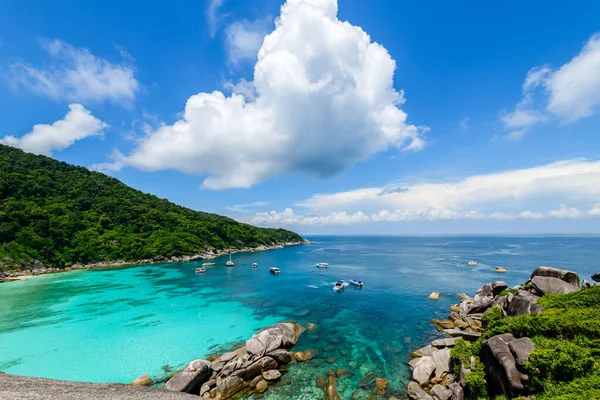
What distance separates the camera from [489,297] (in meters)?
32.9

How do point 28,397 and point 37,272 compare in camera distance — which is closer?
point 28,397

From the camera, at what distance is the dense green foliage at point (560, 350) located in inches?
462

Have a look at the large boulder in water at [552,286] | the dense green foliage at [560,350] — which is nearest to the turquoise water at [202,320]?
the dense green foliage at [560,350]

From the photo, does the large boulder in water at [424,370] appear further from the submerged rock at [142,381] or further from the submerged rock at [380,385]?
the submerged rock at [142,381]

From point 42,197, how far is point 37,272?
127 ft

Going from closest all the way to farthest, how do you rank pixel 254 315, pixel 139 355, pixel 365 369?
pixel 365 369 < pixel 139 355 < pixel 254 315

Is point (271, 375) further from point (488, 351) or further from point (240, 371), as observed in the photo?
point (488, 351)

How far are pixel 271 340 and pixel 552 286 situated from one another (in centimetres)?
3031

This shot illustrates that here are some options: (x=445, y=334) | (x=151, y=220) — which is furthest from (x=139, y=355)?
(x=151, y=220)

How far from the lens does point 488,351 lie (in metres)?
15.9

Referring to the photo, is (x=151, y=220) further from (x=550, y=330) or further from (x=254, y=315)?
(x=550, y=330)

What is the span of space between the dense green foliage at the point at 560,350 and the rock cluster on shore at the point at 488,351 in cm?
66

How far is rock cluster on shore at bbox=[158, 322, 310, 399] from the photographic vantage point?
59.5ft

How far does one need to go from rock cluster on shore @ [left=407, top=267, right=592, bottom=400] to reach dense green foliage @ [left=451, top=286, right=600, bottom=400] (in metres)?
0.66
